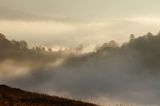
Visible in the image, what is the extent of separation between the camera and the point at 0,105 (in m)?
134

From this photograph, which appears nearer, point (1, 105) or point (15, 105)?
point (1, 105)

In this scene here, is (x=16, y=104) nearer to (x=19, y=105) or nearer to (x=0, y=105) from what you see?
(x=19, y=105)

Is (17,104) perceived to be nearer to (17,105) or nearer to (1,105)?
(17,105)

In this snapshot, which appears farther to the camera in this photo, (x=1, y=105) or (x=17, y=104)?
(x=17, y=104)

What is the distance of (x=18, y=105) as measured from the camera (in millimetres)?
195500

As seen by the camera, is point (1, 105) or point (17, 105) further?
point (17, 105)

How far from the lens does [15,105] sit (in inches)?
7564

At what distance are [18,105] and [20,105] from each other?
2.94 m

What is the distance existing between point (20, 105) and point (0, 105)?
65415mm

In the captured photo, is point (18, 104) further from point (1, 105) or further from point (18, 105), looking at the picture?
point (1, 105)

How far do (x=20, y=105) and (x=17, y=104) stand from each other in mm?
1459

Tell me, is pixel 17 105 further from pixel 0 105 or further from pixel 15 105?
pixel 0 105

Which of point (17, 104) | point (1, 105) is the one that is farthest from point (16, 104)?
point (1, 105)

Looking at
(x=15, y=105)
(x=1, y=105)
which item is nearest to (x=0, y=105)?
(x=1, y=105)
